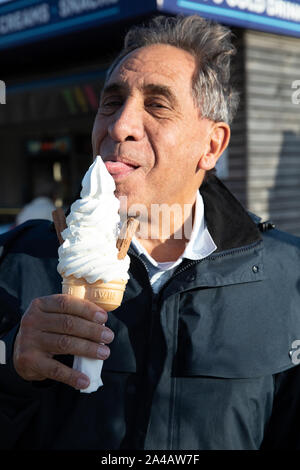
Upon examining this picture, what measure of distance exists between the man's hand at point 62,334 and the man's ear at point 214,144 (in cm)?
111

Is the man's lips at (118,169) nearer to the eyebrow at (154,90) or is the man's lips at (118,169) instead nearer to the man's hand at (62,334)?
the eyebrow at (154,90)

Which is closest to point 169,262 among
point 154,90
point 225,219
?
point 225,219

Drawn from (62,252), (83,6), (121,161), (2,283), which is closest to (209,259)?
(121,161)

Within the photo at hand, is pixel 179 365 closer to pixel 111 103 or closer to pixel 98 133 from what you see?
pixel 98 133

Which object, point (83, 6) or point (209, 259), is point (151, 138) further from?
point (83, 6)

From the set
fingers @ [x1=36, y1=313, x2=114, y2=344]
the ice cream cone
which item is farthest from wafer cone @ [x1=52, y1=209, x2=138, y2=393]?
fingers @ [x1=36, y1=313, x2=114, y2=344]

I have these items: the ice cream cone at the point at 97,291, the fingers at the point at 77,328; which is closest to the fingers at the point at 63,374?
the fingers at the point at 77,328

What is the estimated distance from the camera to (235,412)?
6.05 ft

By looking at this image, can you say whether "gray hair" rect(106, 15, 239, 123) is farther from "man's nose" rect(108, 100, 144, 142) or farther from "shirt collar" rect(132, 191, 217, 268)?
"shirt collar" rect(132, 191, 217, 268)

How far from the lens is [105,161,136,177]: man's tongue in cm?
199

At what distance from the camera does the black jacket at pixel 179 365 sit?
5.84 ft

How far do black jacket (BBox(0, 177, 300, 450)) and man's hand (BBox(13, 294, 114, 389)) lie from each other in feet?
0.57

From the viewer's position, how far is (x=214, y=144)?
2.42 meters

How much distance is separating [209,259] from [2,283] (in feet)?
2.76
